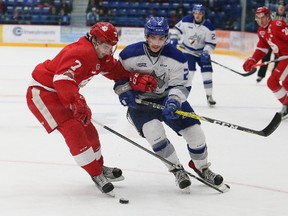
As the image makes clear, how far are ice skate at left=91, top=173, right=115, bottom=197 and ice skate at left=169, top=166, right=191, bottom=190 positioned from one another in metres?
0.36

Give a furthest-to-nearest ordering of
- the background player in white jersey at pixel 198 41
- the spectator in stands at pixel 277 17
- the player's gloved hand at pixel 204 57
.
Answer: the spectator in stands at pixel 277 17
the background player in white jersey at pixel 198 41
the player's gloved hand at pixel 204 57

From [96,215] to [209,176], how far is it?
0.78m

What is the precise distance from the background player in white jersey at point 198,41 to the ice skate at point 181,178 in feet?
9.96

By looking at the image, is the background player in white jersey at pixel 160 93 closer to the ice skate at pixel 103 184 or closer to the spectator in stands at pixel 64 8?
the ice skate at pixel 103 184

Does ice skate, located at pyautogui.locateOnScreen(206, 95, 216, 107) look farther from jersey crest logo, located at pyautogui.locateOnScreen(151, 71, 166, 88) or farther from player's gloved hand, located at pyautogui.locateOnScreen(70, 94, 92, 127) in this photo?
player's gloved hand, located at pyautogui.locateOnScreen(70, 94, 92, 127)

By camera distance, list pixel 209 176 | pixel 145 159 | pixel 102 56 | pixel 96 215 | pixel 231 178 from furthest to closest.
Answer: pixel 145 159 < pixel 231 178 < pixel 209 176 < pixel 102 56 < pixel 96 215

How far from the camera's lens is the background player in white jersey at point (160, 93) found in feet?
10.1

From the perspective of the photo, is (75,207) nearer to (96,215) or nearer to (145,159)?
(96,215)

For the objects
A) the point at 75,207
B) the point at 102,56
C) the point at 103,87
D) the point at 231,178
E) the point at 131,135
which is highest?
the point at 102,56

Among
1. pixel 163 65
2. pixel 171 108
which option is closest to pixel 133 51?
pixel 163 65

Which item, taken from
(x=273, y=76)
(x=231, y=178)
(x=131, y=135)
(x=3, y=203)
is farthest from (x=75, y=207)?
(x=273, y=76)

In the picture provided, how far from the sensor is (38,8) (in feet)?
46.9

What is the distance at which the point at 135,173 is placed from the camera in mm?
3525

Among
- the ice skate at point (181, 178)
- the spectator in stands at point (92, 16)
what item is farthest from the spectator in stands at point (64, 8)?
the ice skate at point (181, 178)
